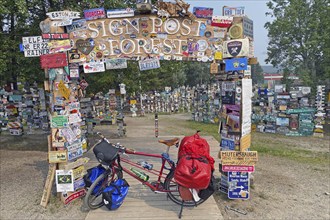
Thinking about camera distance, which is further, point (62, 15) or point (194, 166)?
point (62, 15)

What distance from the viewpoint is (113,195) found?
470cm

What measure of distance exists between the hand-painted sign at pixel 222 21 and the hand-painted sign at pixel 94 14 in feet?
7.30

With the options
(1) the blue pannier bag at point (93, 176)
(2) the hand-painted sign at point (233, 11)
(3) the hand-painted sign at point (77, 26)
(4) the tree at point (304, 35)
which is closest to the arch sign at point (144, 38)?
(3) the hand-painted sign at point (77, 26)

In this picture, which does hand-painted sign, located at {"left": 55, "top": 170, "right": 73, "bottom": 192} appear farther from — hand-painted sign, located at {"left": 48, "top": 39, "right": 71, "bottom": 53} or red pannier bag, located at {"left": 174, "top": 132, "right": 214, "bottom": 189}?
hand-painted sign, located at {"left": 48, "top": 39, "right": 71, "bottom": 53}

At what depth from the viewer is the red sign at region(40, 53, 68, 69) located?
5.11m

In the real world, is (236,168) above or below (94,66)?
below

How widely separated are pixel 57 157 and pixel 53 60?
1888 mm

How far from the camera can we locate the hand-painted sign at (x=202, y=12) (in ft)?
17.6

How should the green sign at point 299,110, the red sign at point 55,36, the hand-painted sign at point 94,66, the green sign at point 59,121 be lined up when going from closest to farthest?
the red sign at point 55,36 → the green sign at point 59,121 → the hand-painted sign at point 94,66 → the green sign at point 299,110

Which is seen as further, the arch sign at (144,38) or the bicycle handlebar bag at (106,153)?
the arch sign at (144,38)

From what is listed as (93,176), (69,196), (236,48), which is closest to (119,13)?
(236,48)

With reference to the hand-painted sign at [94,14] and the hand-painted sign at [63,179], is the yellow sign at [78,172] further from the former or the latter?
the hand-painted sign at [94,14]

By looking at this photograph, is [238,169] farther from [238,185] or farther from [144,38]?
[144,38]

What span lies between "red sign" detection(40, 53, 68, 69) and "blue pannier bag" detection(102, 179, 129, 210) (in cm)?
252
